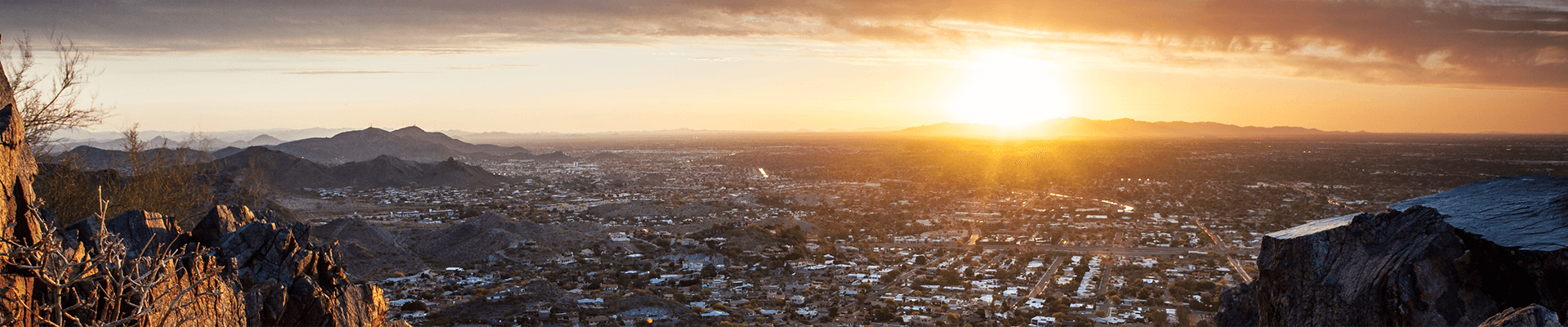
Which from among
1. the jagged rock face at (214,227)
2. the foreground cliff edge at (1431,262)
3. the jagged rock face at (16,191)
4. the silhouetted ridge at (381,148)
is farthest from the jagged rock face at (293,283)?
the silhouetted ridge at (381,148)

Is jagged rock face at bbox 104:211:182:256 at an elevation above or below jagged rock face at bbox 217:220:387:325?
above

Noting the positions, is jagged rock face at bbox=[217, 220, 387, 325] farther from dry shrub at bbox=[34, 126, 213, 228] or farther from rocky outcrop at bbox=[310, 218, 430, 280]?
rocky outcrop at bbox=[310, 218, 430, 280]

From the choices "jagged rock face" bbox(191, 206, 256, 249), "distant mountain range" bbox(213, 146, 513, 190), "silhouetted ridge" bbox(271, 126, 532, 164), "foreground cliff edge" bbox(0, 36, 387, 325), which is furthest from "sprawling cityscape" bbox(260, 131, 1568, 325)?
"silhouetted ridge" bbox(271, 126, 532, 164)

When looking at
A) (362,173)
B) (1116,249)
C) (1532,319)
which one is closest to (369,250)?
(1116,249)

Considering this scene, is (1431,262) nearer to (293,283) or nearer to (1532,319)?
(1532,319)

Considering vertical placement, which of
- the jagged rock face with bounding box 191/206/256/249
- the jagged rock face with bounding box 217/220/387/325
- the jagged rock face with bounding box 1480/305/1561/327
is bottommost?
the jagged rock face with bounding box 217/220/387/325

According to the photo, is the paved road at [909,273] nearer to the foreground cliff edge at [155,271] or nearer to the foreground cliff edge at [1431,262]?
the foreground cliff edge at [1431,262]

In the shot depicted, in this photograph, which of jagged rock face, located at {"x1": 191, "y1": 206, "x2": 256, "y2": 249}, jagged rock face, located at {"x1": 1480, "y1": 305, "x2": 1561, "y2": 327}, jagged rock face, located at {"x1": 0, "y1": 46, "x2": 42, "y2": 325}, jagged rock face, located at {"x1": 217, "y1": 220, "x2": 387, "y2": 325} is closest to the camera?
jagged rock face, located at {"x1": 1480, "y1": 305, "x2": 1561, "y2": 327}

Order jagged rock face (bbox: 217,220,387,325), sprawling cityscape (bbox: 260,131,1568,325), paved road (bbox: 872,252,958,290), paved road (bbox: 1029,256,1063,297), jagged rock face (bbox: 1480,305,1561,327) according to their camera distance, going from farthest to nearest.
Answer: paved road (bbox: 872,252,958,290) → paved road (bbox: 1029,256,1063,297) → sprawling cityscape (bbox: 260,131,1568,325) → jagged rock face (bbox: 217,220,387,325) → jagged rock face (bbox: 1480,305,1561,327)
